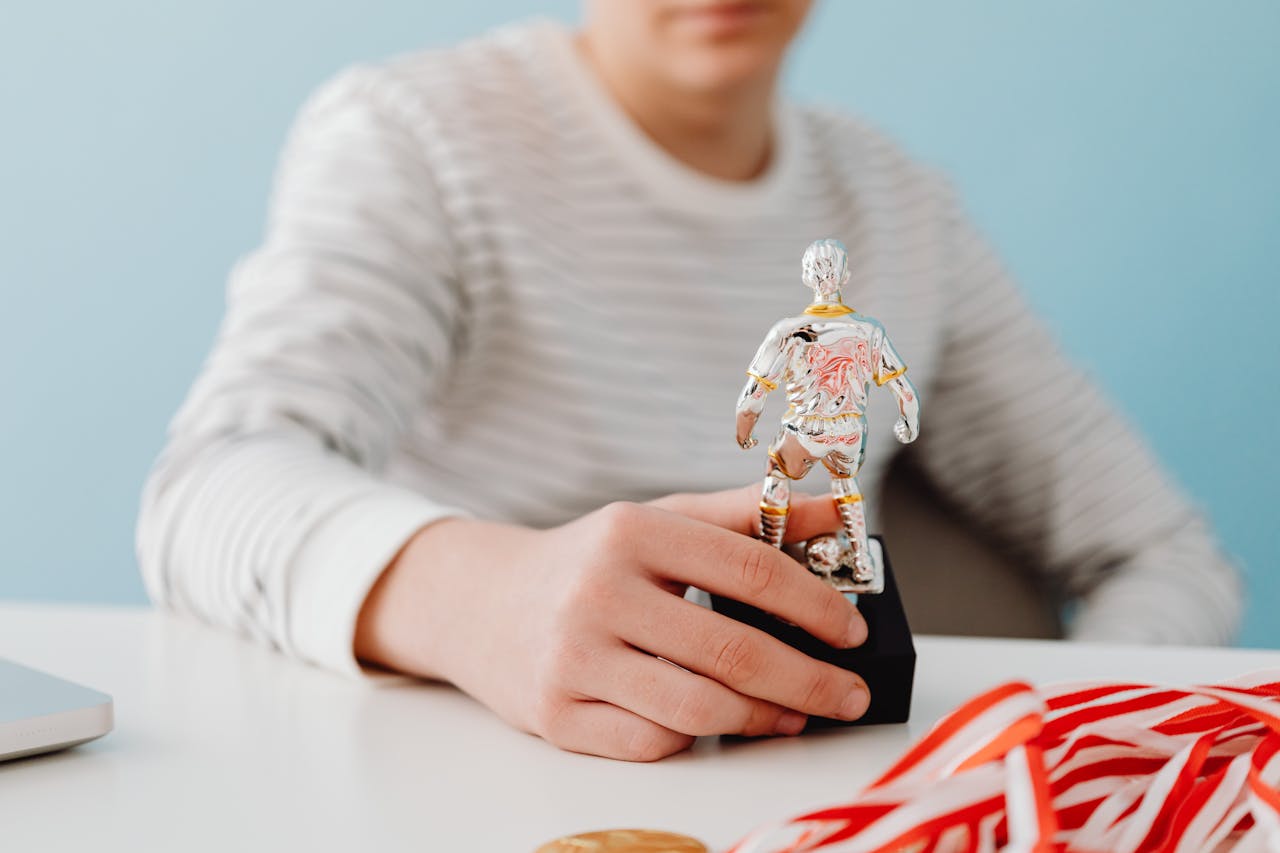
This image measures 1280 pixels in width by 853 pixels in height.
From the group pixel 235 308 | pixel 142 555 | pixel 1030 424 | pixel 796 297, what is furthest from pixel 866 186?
pixel 142 555

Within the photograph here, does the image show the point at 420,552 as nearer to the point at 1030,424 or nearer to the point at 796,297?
the point at 796,297

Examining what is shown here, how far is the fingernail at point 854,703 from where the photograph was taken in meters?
0.49

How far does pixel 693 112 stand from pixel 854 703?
0.66 metres

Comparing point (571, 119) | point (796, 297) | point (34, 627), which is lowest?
point (34, 627)

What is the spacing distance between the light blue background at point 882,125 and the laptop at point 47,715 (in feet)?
3.81

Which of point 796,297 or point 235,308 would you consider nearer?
point 235,308

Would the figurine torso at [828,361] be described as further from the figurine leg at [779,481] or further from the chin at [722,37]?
the chin at [722,37]

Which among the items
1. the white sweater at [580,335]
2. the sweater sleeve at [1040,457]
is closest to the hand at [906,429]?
the white sweater at [580,335]

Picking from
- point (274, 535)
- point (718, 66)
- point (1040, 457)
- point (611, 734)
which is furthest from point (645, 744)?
point (1040, 457)

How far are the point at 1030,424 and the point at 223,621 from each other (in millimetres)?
731

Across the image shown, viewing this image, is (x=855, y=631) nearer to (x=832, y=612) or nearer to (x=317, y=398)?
(x=832, y=612)

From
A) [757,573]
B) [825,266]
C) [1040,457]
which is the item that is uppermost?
[825,266]

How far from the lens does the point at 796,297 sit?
A: 105 cm

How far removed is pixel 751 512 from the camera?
1.66ft
